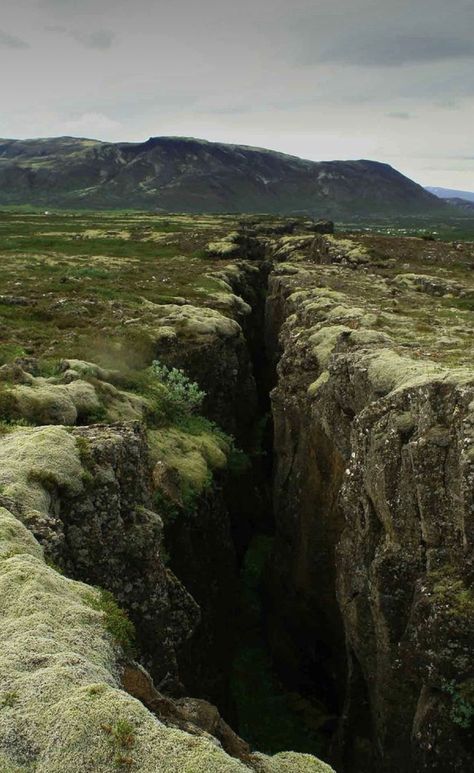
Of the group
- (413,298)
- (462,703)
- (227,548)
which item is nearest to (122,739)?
(462,703)

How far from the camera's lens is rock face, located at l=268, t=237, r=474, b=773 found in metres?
18.5

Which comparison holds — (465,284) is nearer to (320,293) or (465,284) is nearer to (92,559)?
(320,293)

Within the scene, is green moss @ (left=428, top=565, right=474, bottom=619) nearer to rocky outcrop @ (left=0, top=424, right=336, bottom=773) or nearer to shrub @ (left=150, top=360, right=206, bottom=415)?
rocky outcrop @ (left=0, top=424, right=336, bottom=773)

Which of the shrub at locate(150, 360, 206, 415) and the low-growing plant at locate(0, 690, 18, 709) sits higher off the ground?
the low-growing plant at locate(0, 690, 18, 709)

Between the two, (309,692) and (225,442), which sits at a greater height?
(225,442)

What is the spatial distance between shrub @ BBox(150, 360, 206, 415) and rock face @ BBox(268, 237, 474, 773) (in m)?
6.00

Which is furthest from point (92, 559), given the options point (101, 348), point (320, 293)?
point (320, 293)

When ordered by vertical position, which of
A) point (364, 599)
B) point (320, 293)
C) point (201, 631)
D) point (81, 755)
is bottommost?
point (201, 631)

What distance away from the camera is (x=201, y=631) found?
89.3 ft

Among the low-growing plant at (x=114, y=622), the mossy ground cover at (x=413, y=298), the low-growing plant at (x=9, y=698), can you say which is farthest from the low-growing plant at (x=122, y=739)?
the mossy ground cover at (x=413, y=298)

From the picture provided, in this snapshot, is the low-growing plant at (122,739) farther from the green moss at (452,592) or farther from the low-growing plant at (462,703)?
the low-growing plant at (462,703)

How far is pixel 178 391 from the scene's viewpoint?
3581 cm

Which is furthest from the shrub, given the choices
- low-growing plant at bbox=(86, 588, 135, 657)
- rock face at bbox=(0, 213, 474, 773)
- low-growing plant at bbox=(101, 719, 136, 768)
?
low-growing plant at bbox=(101, 719, 136, 768)

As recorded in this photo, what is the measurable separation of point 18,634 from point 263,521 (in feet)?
114
